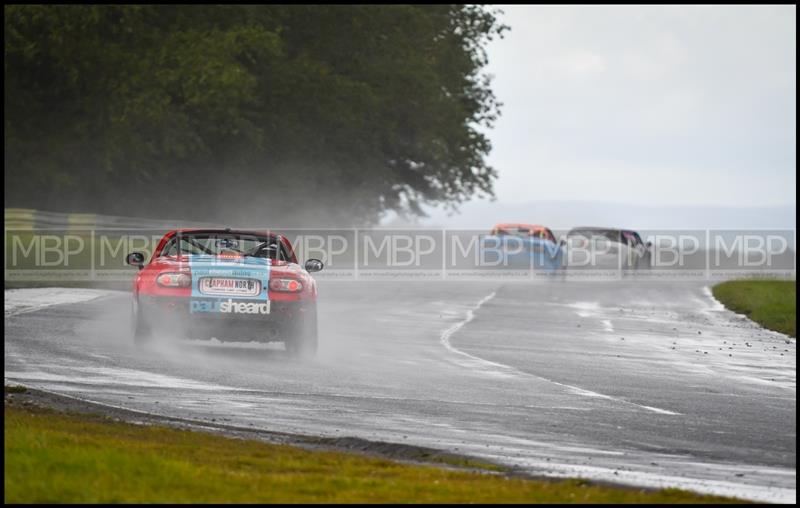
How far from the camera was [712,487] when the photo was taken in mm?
8914

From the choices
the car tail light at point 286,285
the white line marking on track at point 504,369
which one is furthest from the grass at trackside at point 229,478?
the car tail light at point 286,285

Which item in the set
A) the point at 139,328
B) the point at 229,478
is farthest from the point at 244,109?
the point at 229,478

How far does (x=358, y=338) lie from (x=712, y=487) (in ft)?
39.5

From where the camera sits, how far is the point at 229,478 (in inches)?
314

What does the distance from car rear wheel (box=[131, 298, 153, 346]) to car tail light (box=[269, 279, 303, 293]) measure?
1.47 meters

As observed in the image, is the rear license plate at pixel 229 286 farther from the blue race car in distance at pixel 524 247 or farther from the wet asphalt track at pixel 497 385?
the blue race car in distance at pixel 524 247

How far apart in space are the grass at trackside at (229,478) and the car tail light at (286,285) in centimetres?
636

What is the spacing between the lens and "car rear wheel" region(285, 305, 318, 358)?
16578 mm

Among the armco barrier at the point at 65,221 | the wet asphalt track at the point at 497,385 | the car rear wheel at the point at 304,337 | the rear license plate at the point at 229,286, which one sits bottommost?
the wet asphalt track at the point at 497,385

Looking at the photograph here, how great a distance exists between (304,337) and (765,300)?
17.8 meters

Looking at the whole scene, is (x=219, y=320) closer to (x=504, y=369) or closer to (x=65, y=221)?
(x=504, y=369)

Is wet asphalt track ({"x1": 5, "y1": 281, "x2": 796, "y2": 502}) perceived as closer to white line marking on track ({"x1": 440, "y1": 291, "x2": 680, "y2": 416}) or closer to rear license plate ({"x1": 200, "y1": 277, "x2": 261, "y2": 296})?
white line marking on track ({"x1": 440, "y1": 291, "x2": 680, "y2": 416})

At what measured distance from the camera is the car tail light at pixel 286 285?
16203mm

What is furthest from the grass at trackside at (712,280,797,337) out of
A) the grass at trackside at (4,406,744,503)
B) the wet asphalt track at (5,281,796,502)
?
the grass at trackside at (4,406,744,503)
